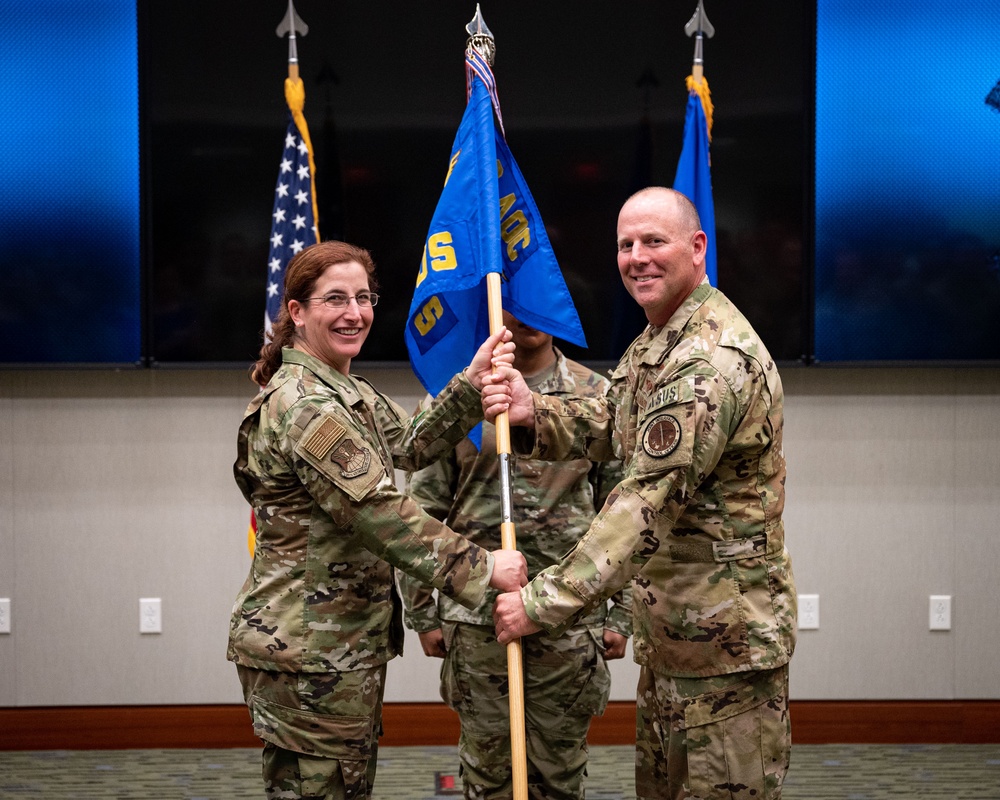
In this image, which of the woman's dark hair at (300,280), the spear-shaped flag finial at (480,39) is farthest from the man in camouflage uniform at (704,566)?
the spear-shaped flag finial at (480,39)

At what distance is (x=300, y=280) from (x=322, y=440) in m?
0.41

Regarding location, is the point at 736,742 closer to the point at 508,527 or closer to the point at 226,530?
the point at 508,527

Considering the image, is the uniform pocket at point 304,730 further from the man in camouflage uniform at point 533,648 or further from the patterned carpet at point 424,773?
the patterned carpet at point 424,773

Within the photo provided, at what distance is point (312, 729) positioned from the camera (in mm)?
2207

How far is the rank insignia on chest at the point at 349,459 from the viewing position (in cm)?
215

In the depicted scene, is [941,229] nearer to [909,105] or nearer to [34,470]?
[909,105]

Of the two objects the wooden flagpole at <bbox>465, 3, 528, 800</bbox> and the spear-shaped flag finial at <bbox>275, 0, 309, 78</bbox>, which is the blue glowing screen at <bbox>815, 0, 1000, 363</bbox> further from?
the spear-shaped flag finial at <bbox>275, 0, 309, 78</bbox>

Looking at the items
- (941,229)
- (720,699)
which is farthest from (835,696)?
(720,699)

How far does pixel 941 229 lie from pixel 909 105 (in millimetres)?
489

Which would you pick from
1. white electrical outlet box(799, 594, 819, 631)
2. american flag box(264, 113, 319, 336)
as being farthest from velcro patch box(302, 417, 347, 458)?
white electrical outlet box(799, 594, 819, 631)

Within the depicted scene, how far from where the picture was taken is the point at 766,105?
396cm

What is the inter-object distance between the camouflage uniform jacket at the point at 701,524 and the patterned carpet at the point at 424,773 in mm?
1612

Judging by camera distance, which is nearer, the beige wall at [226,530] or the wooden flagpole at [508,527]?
the wooden flagpole at [508,527]

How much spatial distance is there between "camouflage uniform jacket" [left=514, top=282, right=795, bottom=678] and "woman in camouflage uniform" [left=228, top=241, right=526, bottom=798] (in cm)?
27
